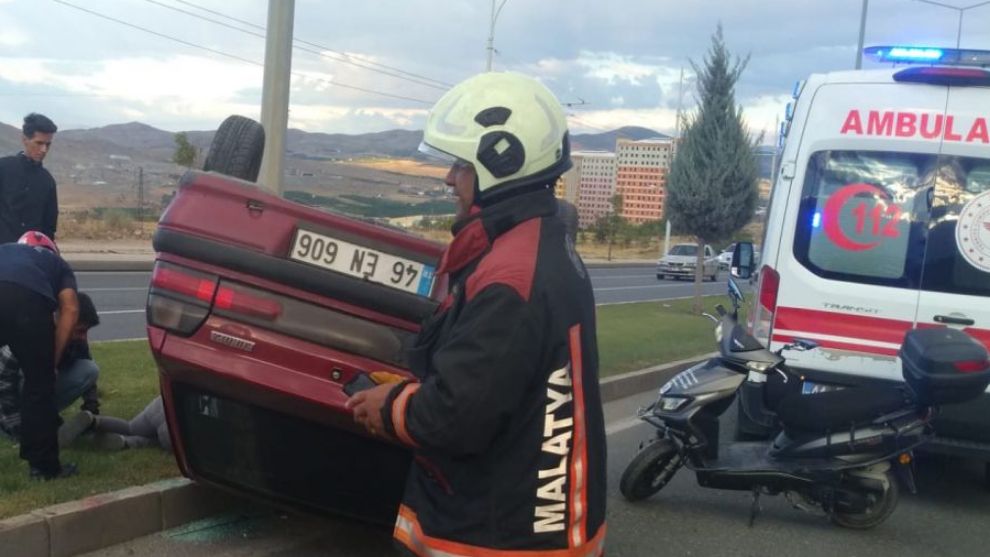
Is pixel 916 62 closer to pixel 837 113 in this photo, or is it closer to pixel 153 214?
pixel 837 113

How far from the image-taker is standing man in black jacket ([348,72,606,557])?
2234mm

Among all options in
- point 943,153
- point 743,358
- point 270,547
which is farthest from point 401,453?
point 943,153

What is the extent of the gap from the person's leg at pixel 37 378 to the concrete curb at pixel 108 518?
395 millimetres

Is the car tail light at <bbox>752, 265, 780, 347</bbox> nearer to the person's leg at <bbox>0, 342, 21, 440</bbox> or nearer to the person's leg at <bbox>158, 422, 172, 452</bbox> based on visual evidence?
the person's leg at <bbox>158, 422, 172, 452</bbox>

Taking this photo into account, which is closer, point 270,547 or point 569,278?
point 569,278

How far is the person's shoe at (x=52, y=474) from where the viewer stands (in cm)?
488

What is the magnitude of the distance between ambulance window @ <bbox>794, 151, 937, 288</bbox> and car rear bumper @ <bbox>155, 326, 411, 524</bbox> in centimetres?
374

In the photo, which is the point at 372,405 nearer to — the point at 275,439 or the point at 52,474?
the point at 275,439

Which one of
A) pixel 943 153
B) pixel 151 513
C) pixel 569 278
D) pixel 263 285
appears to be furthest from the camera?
pixel 943 153

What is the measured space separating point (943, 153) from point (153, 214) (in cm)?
4616

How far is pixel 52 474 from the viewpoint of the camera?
16.1 feet

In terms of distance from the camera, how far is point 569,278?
2357mm

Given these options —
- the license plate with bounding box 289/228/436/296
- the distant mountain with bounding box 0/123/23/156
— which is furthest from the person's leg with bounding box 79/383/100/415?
the distant mountain with bounding box 0/123/23/156

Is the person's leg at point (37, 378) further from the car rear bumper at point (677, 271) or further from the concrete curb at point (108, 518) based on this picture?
the car rear bumper at point (677, 271)
